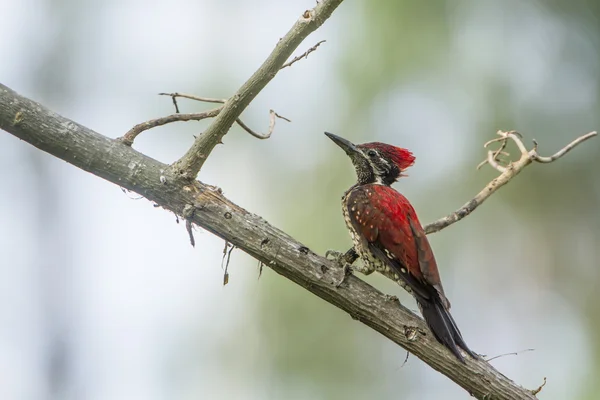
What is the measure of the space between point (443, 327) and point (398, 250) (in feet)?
1.86

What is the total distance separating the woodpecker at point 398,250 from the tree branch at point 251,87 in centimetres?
94

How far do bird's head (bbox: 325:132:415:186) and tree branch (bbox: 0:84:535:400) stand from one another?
4.38 feet

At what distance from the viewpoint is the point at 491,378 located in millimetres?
3447

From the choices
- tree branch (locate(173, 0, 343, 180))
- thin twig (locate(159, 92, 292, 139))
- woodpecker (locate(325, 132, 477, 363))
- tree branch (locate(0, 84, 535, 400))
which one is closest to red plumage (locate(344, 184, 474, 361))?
woodpecker (locate(325, 132, 477, 363))

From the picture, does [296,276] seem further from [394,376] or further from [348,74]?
[348,74]

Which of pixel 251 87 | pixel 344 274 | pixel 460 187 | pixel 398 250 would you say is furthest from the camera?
pixel 460 187

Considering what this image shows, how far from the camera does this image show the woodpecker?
11.9ft

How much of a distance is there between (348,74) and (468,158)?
2373 mm

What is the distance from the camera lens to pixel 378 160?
186 inches

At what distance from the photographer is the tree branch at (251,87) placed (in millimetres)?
3156

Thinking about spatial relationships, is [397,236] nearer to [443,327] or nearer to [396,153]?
[443,327]

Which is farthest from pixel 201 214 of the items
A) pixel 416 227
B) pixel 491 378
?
pixel 491 378

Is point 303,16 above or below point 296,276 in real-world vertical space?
above

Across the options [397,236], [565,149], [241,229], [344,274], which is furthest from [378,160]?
[241,229]
